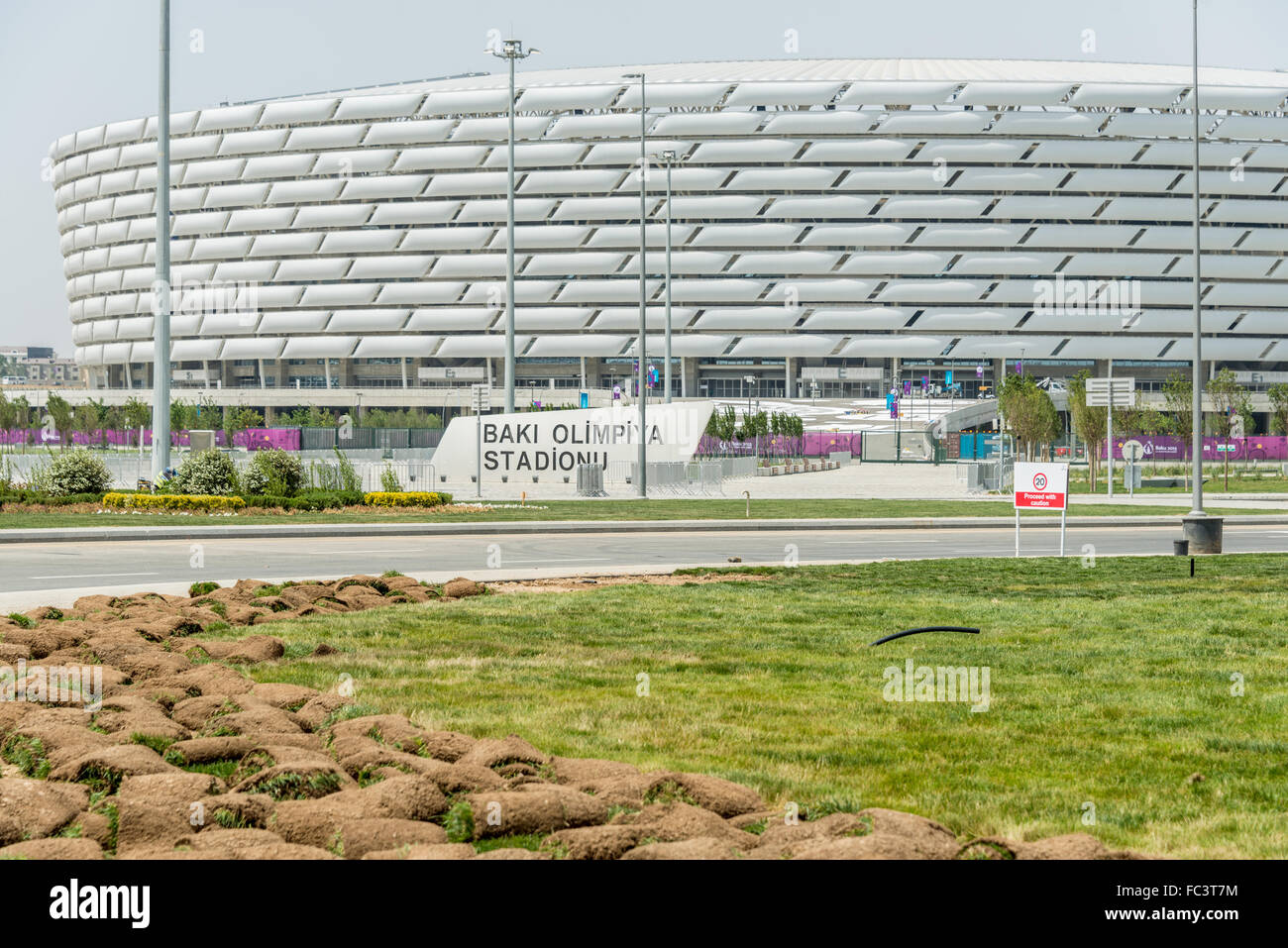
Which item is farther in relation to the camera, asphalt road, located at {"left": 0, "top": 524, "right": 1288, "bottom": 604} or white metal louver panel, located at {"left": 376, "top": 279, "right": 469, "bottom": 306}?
white metal louver panel, located at {"left": 376, "top": 279, "right": 469, "bottom": 306}

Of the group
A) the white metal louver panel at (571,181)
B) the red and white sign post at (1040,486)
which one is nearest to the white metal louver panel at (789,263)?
the white metal louver panel at (571,181)

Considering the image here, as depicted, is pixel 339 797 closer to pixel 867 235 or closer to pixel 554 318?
pixel 867 235

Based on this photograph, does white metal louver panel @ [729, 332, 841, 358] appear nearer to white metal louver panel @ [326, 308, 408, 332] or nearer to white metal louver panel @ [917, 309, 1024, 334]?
white metal louver panel @ [917, 309, 1024, 334]

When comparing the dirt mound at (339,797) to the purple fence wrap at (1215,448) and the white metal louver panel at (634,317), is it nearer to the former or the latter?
the purple fence wrap at (1215,448)

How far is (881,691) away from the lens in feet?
30.4

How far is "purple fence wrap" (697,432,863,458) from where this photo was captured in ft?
241

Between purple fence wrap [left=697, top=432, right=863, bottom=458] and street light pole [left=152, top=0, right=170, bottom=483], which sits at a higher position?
street light pole [left=152, top=0, right=170, bottom=483]

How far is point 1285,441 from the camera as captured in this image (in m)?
89.2

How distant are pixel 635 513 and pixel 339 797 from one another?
28591 mm

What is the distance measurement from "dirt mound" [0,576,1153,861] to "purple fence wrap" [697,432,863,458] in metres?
56.0

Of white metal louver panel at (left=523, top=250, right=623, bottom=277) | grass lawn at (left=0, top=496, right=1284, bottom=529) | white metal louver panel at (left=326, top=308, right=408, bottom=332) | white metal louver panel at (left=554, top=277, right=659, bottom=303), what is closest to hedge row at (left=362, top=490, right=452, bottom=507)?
grass lawn at (left=0, top=496, right=1284, bottom=529)

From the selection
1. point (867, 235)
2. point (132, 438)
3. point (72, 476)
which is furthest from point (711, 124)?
point (72, 476)
